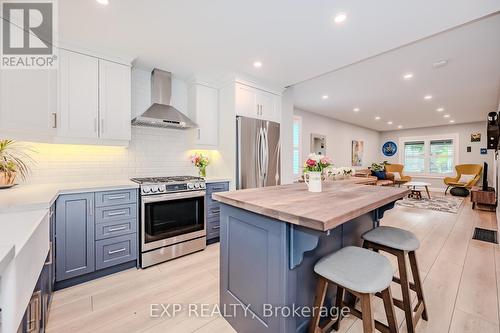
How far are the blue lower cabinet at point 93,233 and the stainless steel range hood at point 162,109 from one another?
3.28ft

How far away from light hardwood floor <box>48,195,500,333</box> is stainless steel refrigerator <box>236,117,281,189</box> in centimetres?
117

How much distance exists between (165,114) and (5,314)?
249 cm

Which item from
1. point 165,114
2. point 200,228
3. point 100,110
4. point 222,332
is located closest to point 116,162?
point 100,110

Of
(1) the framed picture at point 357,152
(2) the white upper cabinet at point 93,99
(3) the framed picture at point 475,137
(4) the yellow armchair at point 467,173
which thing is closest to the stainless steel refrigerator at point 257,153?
(2) the white upper cabinet at point 93,99

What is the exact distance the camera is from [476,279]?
212 centimetres

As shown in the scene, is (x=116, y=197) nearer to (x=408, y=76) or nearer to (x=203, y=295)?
(x=203, y=295)

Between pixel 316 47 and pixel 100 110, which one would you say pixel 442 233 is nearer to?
pixel 316 47

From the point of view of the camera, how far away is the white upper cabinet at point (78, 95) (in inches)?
87.1

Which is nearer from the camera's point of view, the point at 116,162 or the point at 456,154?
the point at 116,162

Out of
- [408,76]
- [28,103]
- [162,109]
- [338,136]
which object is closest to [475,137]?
[338,136]

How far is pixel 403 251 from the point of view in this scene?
54.2 inches

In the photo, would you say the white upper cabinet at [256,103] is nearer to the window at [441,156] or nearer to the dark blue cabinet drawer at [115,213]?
the dark blue cabinet drawer at [115,213]

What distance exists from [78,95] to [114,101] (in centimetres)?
33

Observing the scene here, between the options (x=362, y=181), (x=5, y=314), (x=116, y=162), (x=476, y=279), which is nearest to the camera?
(x=5, y=314)
